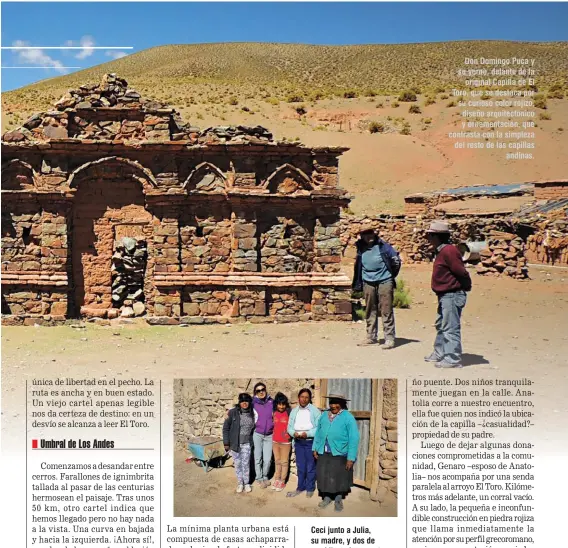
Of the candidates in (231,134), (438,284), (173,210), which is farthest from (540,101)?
(438,284)

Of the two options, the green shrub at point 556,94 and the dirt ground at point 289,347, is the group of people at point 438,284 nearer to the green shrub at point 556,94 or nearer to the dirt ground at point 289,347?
the dirt ground at point 289,347

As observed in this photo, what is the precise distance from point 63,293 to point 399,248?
15054 millimetres

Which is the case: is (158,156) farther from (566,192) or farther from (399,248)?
(566,192)

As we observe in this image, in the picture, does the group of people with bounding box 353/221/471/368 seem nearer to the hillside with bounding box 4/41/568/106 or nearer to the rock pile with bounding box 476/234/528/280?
the rock pile with bounding box 476/234/528/280

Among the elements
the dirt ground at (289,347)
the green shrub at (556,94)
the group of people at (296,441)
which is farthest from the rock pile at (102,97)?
the green shrub at (556,94)

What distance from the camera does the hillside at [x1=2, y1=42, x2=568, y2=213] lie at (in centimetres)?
3681

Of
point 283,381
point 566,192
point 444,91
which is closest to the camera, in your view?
point 283,381

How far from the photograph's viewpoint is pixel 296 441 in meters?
6.55

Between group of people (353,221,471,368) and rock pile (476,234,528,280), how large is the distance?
10395 millimetres

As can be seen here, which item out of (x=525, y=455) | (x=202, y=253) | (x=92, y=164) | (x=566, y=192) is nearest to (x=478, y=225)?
(x=566, y=192)

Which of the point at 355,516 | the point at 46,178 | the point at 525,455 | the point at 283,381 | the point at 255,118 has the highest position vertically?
the point at 255,118

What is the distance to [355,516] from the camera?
20.4 ft

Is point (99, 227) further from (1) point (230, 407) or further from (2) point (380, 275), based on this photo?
(1) point (230, 407)

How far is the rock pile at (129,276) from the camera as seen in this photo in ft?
42.5
